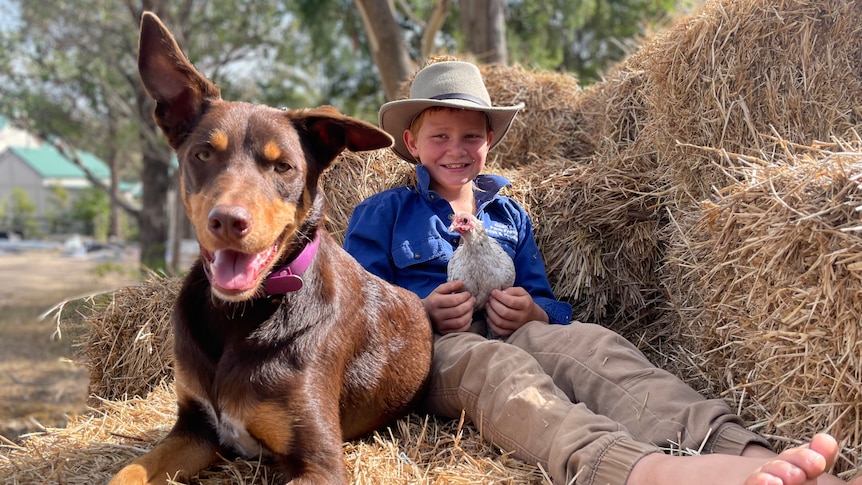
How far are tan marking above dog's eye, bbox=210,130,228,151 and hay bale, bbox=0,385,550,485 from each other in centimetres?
123

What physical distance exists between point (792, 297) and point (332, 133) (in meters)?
1.83

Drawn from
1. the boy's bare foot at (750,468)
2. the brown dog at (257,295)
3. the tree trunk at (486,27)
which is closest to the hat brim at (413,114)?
the brown dog at (257,295)

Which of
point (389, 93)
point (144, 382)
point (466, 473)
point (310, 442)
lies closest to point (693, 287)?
point (466, 473)

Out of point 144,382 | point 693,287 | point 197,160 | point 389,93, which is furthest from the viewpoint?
point 389,93

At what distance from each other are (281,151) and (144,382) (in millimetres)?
2319

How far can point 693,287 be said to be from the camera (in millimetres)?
3305

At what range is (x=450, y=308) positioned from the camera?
3314mm

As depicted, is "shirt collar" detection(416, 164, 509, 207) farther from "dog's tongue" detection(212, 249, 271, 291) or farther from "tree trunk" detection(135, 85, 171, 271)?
"tree trunk" detection(135, 85, 171, 271)

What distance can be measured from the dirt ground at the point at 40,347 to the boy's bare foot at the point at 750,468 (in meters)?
2.70

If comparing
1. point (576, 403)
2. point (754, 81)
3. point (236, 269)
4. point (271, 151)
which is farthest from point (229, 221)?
point (754, 81)

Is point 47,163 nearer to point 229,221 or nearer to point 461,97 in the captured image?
point 461,97

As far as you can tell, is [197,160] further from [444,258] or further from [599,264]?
[599,264]

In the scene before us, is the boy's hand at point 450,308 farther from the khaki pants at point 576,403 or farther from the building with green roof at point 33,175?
the building with green roof at point 33,175

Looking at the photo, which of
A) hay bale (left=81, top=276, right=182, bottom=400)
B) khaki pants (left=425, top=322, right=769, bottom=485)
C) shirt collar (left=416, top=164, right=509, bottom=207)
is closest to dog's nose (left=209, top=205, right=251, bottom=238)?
khaki pants (left=425, top=322, right=769, bottom=485)
